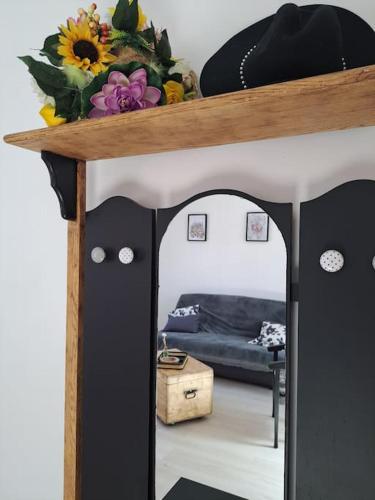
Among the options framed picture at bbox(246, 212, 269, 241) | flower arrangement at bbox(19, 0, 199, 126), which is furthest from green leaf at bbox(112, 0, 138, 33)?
framed picture at bbox(246, 212, 269, 241)

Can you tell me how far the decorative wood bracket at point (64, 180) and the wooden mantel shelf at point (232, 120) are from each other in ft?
0.12

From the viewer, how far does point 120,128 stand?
30.9 inches

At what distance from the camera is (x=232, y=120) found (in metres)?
0.75

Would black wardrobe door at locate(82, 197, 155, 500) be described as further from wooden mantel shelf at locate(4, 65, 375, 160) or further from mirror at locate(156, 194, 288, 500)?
wooden mantel shelf at locate(4, 65, 375, 160)

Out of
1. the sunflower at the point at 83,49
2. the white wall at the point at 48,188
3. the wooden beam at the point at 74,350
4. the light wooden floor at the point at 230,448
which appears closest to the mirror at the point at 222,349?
the light wooden floor at the point at 230,448

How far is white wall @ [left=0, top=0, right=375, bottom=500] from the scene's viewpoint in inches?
34.7

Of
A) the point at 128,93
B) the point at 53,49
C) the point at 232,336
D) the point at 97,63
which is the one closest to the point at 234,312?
the point at 232,336

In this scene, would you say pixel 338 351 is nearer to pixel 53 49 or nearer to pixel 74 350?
pixel 74 350

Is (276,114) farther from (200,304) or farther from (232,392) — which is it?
(232,392)

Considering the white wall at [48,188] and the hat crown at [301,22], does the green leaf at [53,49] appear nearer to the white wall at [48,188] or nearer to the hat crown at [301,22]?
the white wall at [48,188]

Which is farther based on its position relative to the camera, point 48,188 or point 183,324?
point 48,188

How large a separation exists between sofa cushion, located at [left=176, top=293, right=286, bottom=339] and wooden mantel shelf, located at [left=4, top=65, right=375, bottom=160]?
1.25 ft

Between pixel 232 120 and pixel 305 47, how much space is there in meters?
0.18

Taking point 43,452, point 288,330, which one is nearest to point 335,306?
point 288,330
